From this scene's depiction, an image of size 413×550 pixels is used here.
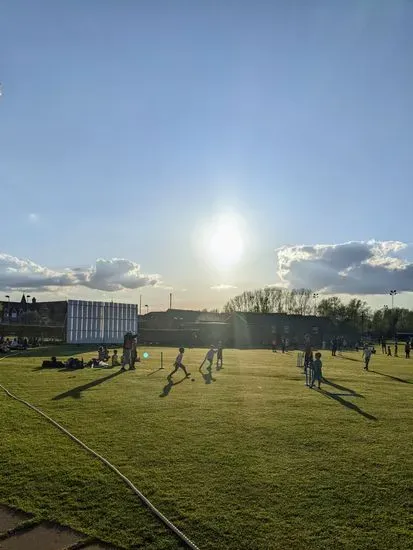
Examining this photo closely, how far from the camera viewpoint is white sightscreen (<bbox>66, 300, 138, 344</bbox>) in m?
56.3

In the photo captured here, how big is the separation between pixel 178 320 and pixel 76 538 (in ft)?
288

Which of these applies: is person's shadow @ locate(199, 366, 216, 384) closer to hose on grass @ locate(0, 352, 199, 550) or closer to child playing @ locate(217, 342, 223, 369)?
child playing @ locate(217, 342, 223, 369)

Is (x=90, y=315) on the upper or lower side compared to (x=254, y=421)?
upper

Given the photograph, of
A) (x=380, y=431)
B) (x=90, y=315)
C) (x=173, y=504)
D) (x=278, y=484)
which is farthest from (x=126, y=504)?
(x=90, y=315)

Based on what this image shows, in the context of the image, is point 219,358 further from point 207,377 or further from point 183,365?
point 207,377

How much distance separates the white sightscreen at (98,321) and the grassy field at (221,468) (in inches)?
1597

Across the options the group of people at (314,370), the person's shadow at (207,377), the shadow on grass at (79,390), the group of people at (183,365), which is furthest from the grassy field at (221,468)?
the group of people at (183,365)

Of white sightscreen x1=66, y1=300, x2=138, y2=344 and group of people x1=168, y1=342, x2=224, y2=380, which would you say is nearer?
group of people x1=168, y1=342, x2=224, y2=380

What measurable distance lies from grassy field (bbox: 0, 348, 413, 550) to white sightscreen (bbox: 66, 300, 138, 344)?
133ft

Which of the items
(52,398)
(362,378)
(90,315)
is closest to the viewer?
(52,398)

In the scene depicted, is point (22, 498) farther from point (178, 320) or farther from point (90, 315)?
point (178, 320)

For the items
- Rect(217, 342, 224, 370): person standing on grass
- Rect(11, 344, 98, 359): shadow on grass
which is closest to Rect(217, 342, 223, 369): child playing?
Rect(217, 342, 224, 370): person standing on grass

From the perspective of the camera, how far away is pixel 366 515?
22.7 feet

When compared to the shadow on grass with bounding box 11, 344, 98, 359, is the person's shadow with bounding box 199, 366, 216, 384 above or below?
below
